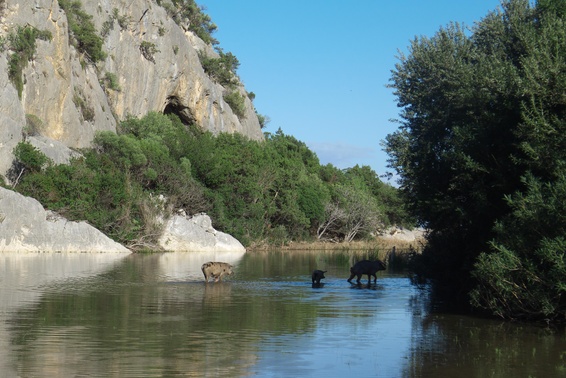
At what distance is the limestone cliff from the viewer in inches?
2507

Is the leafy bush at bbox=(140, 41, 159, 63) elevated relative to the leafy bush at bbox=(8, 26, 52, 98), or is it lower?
elevated

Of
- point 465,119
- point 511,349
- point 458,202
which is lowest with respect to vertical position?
point 511,349

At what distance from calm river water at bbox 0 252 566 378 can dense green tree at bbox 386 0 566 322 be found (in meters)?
2.18

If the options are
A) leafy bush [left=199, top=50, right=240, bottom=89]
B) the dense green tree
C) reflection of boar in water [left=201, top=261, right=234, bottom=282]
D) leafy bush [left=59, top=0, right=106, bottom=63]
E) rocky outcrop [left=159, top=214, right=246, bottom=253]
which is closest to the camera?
the dense green tree

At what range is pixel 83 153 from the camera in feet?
215

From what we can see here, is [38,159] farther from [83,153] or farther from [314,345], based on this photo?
[314,345]

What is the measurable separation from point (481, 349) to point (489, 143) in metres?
7.90

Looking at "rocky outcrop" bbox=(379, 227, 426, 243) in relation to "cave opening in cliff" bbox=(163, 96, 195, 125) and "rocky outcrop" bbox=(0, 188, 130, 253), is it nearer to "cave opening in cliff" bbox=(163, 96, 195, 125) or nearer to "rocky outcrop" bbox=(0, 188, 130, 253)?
"cave opening in cliff" bbox=(163, 96, 195, 125)

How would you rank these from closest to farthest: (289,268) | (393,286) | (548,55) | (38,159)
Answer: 1. (548,55)
2. (393,286)
3. (289,268)
4. (38,159)

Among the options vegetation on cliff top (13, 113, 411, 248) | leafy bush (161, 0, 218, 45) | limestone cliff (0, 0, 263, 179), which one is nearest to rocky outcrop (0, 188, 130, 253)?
vegetation on cliff top (13, 113, 411, 248)

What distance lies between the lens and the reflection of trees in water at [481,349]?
13875 mm

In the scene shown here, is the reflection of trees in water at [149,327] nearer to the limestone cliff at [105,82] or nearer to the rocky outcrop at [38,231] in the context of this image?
the rocky outcrop at [38,231]

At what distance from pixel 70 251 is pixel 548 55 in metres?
39.4

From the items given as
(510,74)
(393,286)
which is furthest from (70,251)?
(510,74)
